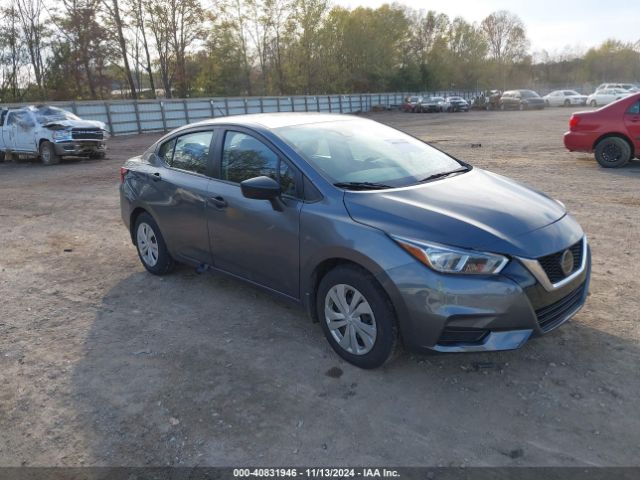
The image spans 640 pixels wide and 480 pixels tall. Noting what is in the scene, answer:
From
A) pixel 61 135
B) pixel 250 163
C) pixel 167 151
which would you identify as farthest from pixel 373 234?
pixel 61 135

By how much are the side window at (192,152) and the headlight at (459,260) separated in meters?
2.37

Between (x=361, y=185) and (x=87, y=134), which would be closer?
(x=361, y=185)

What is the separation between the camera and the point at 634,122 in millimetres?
10438

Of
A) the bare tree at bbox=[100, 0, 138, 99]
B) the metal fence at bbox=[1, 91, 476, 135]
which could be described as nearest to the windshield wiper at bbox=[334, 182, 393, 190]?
the metal fence at bbox=[1, 91, 476, 135]

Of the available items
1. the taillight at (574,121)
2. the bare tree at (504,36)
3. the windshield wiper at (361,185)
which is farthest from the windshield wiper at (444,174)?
the bare tree at (504,36)

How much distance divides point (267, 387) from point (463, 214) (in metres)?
1.68

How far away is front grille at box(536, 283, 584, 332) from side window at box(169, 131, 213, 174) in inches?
117

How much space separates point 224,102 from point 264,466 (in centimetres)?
3399

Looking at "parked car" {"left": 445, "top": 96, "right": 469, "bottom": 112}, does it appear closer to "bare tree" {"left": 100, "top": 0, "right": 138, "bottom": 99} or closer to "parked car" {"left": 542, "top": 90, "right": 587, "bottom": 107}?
"parked car" {"left": 542, "top": 90, "right": 587, "bottom": 107}

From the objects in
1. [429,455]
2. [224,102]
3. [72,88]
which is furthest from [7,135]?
[72,88]

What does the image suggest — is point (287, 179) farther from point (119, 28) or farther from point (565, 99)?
point (565, 99)

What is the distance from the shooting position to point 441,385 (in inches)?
128

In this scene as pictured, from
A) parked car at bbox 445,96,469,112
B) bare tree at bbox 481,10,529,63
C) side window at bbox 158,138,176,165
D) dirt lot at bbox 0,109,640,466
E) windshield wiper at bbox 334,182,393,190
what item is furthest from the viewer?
bare tree at bbox 481,10,529,63

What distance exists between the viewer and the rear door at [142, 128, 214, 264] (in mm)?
4531
